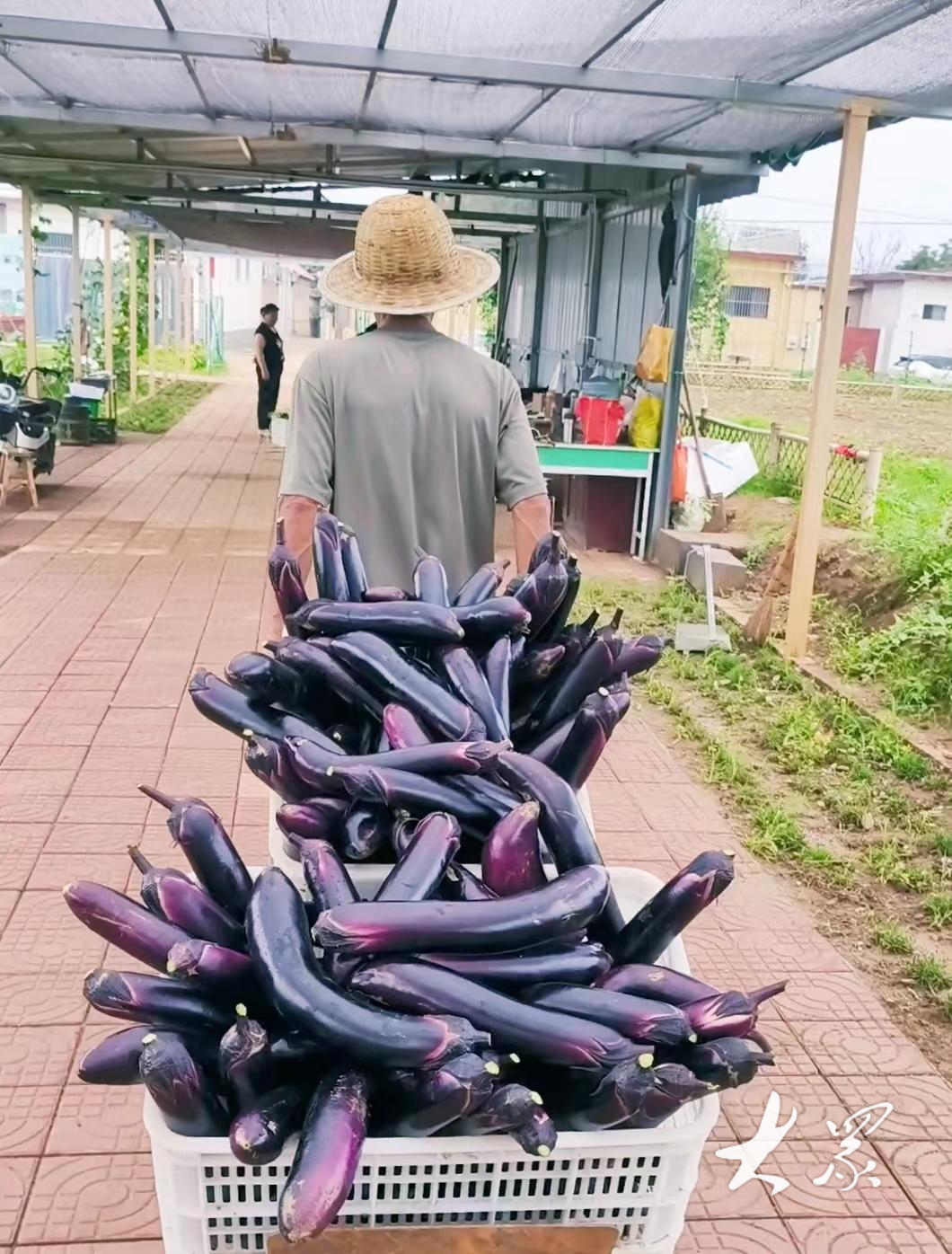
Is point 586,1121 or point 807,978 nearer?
point 586,1121

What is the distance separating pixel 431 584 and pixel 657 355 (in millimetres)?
7057

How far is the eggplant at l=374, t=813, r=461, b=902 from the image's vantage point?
57.1 inches

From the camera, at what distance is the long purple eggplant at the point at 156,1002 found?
4.45 feet

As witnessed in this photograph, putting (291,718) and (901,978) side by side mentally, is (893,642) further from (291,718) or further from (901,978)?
(291,718)

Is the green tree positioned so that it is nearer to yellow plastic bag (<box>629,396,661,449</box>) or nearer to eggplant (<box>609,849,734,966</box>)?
yellow plastic bag (<box>629,396,661,449</box>)

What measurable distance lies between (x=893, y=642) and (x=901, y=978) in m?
3.05

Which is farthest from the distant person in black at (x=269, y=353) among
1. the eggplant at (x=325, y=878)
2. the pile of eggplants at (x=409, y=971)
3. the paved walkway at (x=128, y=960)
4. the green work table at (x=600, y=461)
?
the eggplant at (x=325, y=878)

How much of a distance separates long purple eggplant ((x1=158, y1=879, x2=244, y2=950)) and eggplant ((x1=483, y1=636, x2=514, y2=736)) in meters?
0.57

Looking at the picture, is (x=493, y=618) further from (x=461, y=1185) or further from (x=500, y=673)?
(x=461, y=1185)

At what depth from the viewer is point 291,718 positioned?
6.22 ft

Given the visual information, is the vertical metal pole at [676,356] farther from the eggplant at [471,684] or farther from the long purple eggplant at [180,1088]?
the long purple eggplant at [180,1088]

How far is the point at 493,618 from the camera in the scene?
2.00 meters

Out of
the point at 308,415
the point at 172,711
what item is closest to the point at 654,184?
the point at 172,711

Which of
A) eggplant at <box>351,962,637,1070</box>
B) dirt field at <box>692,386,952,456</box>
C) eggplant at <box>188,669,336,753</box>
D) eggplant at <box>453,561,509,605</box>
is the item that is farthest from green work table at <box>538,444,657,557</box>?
eggplant at <box>351,962,637,1070</box>
